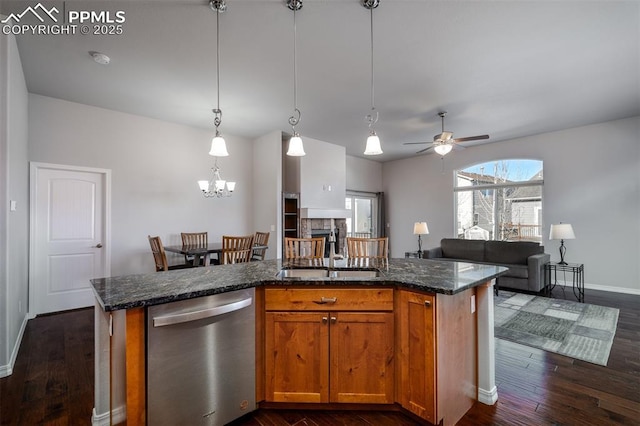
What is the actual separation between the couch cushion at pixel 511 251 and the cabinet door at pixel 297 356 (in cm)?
494

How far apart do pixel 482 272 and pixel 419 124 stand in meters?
3.62

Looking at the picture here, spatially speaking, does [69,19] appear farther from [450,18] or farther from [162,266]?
Result: [450,18]

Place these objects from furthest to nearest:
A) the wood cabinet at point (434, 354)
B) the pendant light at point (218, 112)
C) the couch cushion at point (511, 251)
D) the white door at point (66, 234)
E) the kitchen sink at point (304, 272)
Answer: the couch cushion at point (511, 251) → the white door at point (66, 234) → the pendant light at point (218, 112) → the kitchen sink at point (304, 272) → the wood cabinet at point (434, 354)

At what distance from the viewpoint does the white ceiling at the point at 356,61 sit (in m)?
2.43

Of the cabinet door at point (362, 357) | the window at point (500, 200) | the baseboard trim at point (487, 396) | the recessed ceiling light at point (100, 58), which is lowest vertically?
the baseboard trim at point (487, 396)

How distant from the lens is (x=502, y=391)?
7.29 feet

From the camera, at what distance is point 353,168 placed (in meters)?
7.76

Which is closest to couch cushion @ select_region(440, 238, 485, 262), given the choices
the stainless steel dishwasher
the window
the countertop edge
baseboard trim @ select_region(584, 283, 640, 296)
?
the window

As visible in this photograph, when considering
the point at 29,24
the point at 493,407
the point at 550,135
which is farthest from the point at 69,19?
the point at 550,135

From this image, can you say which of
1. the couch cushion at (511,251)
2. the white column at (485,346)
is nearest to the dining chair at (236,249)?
the white column at (485,346)

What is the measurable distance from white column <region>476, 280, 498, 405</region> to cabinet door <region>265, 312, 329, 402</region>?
43.9 inches

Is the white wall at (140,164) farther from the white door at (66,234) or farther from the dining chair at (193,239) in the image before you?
the dining chair at (193,239)

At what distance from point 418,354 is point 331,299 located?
2.04 ft

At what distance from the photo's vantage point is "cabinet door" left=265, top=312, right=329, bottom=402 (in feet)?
6.29
